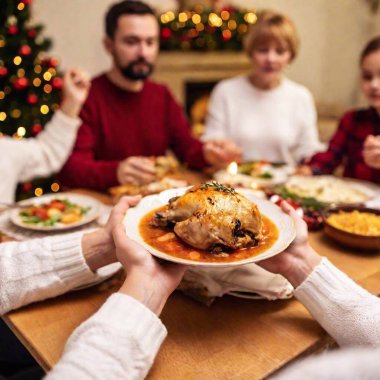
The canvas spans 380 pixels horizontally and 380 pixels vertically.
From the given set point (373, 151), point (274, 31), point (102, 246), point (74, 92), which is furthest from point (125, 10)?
point (102, 246)

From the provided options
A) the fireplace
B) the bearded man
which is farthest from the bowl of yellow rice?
the fireplace

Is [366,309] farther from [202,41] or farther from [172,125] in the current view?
[202,41]

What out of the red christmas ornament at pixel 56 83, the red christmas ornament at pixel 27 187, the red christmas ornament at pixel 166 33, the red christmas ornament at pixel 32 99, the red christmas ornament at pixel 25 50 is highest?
the red christmas ornament at pixel 166 33

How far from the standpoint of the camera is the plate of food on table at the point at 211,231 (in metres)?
0.89

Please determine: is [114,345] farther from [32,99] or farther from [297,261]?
[32,99]

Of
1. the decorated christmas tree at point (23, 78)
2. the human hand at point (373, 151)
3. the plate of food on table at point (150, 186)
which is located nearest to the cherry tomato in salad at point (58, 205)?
the plate of food on table at point (150, 186)

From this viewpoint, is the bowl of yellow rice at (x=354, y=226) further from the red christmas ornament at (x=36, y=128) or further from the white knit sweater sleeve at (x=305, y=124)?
the red christmas ornament at (x=36, y=128)

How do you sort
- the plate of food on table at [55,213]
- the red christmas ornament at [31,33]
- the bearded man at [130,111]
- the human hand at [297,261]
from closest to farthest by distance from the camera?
the human hand at [297,261] → the plate of food on table at [55,213] → the bearded man at [130,111] → the red christmas ornament at [31,33]

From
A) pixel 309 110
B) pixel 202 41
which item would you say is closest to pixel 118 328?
pixel 309 110

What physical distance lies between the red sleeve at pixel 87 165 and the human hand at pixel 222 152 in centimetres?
46

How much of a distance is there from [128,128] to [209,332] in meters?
1.71

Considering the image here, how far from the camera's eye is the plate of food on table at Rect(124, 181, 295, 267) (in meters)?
0.89

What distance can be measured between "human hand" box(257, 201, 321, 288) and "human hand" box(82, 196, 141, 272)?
15.7 inches

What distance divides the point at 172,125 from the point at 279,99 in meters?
0.78
